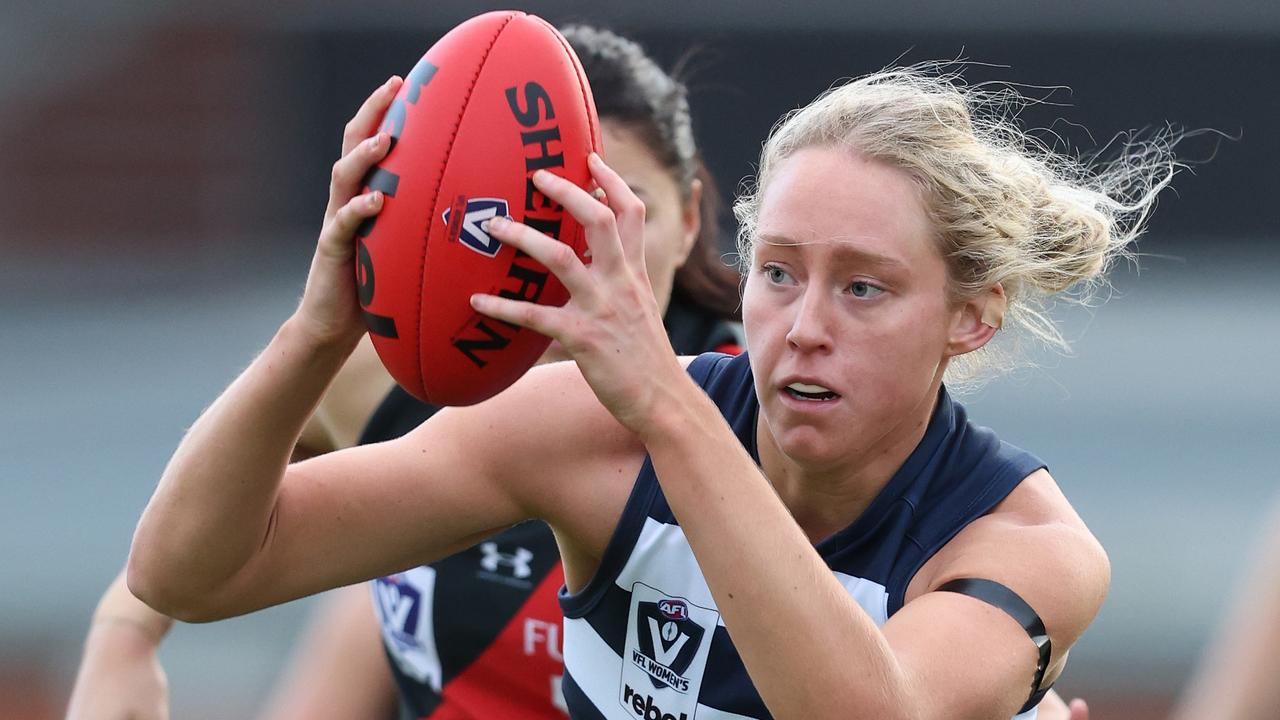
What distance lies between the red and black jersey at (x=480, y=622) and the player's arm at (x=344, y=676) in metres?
0.32

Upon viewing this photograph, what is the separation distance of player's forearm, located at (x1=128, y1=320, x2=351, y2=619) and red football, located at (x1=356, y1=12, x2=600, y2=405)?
122 millimetres

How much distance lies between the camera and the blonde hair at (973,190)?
6.53 ft

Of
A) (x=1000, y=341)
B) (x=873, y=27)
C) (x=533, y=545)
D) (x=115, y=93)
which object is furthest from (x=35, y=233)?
(x=1000, y=341)

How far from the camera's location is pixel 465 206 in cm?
177

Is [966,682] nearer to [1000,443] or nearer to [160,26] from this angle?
[1000,443]

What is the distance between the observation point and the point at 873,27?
349 inches

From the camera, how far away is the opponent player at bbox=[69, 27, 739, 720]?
9.38 ft

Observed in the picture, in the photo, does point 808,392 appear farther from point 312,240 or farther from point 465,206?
point 312,240

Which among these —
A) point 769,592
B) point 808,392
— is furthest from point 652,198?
point 769,592

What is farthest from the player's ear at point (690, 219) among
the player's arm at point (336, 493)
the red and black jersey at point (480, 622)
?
the player's arm at point (336, 493)

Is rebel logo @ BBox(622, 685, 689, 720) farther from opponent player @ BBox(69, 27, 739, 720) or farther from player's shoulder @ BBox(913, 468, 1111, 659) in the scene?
opponent player @ BBox(69, 27, 739, 720)

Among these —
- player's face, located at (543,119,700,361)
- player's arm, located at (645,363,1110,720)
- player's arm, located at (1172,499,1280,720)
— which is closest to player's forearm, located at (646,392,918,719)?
player's arm, located at (645,363,1110,720)

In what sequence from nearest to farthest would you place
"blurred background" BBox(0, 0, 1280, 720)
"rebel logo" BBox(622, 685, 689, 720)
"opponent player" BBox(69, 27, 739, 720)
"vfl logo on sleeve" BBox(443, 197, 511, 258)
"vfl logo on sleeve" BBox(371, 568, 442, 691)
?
"vfl logo on sleeve" BBox(443, 197, 511, 258) → "rebel logo" BBox(622, 685, 689, 720) → "opponent player" BBox(69, 27, 739, 720) → "vfl logo on sleeve" BBox(371, 568, 442, 691) → "blurred background" BBox(0, 0, 1280, 720)

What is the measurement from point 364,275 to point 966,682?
2.86 ft
